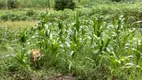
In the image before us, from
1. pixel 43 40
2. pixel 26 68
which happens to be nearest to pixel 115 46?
pixel 43 40

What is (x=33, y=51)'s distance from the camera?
450 cm

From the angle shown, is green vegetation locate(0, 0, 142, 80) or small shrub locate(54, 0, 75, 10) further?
small shrub locate(54, 0, 75, 10)

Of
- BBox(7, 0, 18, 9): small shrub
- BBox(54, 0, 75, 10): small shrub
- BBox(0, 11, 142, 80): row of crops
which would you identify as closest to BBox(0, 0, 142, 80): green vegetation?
BBox(0, 11, 142, 80): row of crops

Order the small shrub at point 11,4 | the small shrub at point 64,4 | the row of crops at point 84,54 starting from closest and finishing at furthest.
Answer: the row of crops at point 84,54 → the small shrub at point 64,4 → the small shrub at point 11,4

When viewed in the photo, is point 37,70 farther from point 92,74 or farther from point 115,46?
point 115,46

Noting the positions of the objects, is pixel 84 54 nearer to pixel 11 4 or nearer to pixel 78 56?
pixel 78 56

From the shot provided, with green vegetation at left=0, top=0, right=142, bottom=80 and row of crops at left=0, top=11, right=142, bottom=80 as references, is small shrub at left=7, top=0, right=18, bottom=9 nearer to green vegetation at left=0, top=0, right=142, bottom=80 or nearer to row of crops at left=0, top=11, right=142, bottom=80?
green vegetation at left=0, top=0, right=142, bottom=80

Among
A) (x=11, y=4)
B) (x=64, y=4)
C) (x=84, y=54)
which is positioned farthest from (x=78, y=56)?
(x=11, y=4)

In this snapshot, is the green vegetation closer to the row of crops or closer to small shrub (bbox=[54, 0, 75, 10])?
the row of crops

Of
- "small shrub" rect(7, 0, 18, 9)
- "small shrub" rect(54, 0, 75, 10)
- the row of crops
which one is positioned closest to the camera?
the row of crops

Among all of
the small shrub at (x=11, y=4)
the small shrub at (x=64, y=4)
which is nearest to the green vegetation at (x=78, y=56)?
the small shrub at (x=64, y=4)

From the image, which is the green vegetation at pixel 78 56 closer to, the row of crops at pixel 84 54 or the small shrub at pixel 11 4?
the row of crops at pixel 84 54

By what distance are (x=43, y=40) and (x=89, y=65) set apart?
90 cm

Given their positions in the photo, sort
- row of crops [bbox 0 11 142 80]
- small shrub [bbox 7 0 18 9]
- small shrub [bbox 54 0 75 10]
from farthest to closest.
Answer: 1. small shrub [bbox 7 0 18 9]
2. small shrub [bbox 54 0 75 10]
3. row of crops [bbox 0 11 142 80]
